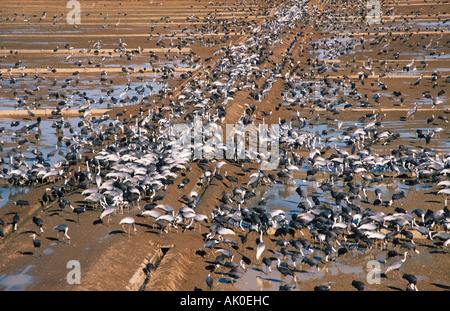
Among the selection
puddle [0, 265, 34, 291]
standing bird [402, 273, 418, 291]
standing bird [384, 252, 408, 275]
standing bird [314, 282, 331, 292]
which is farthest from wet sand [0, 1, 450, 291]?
standing bird [314, 282, 331, 292]

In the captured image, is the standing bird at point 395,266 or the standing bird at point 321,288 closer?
the standing bird at point 321,288

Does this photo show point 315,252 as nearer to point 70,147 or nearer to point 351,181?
point 351,181

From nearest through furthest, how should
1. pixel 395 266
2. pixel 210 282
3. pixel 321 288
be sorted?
pixel 321 288
pixel 210 282
pixel 395 266

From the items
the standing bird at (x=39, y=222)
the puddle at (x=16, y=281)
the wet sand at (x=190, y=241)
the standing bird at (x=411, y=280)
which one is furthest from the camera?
the standing bird at (x=39, y=222)

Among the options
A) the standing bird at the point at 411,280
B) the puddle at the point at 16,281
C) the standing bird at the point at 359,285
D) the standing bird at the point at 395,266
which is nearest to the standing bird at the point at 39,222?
the puddle at the point at 16,281

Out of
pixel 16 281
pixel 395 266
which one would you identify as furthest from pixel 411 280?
pixel 16 281

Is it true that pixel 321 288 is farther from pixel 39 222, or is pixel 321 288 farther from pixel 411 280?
pixel 39 222

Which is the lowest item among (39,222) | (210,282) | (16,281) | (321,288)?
(321,288)

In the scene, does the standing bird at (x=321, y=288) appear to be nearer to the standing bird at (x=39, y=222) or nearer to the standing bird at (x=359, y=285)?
the standing bird at (x=359, y=285)
